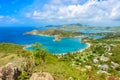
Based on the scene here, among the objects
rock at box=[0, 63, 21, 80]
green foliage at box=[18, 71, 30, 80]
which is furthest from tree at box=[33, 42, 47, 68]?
rock at box=[0, 63, 21, 80]

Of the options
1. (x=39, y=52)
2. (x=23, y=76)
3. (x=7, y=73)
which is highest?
(x=39, y=52)

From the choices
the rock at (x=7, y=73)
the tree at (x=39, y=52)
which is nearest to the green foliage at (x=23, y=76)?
the rock at (x=7, y=73)

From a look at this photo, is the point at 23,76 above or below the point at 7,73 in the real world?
below

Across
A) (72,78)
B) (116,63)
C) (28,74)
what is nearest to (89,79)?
(72,78)

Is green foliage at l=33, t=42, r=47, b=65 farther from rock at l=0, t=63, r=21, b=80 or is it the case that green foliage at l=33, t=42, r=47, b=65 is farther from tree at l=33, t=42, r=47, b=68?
rock at l=0, t=63, r=21, b=80

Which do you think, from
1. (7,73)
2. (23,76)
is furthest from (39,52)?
(7,73)

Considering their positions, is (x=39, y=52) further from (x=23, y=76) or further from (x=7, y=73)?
(x=7, y=73)

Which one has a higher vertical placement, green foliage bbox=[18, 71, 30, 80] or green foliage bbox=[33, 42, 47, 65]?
green foliage bbox=[33, 42, 47, 65]

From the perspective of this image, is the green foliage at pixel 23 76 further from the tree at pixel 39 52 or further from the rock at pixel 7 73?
the tree at pixel 39 52

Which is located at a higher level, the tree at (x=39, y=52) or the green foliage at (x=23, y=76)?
the tree at (x=39, y=52)

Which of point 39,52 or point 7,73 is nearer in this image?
point 7,73

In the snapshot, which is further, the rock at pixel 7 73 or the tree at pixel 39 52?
the tree at pixel 39 52

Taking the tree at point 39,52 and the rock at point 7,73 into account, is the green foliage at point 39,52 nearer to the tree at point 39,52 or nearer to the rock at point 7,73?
the tree at point 39,52
